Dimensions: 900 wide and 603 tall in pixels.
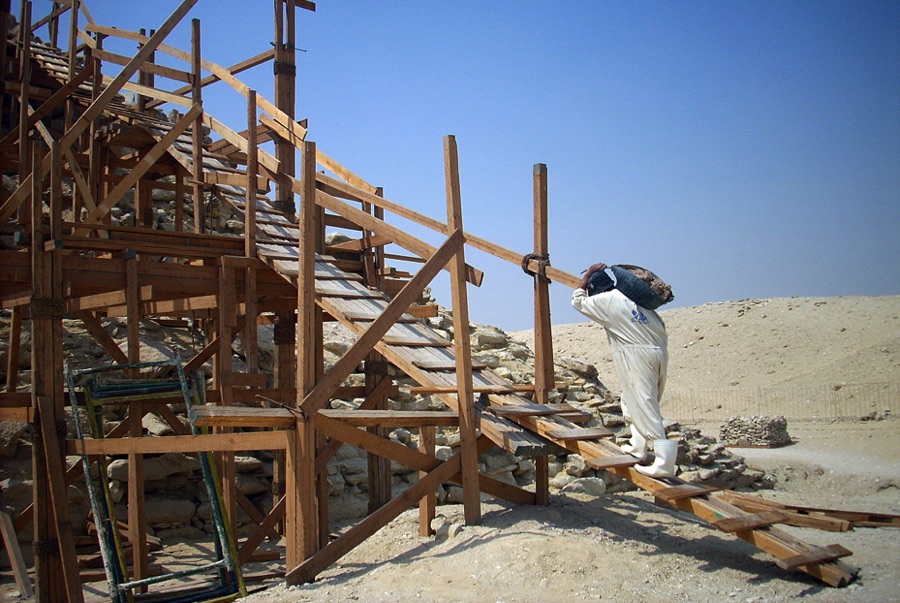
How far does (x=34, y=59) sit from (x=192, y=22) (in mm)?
6511

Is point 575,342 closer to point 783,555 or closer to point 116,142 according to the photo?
point 116,142

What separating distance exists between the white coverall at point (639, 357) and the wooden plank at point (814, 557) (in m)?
1.22

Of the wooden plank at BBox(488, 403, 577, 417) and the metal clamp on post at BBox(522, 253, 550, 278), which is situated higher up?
the metal clamp on post at BBox(522, 253, 550, 278)

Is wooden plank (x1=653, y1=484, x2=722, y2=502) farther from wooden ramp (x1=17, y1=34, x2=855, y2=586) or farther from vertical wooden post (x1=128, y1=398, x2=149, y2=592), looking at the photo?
vertical wooden post (x1=128, y1=398, x2=149, y2=592)

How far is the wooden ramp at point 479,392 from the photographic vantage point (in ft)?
18.3

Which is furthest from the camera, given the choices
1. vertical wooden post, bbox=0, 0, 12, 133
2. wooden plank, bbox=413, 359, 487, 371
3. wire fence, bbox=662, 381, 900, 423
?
wire fence, bbox=662, 381, 900, 423

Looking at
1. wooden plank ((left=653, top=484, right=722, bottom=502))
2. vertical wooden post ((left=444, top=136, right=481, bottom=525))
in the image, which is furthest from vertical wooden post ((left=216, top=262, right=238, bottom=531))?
wooden plank ((left=653, top=484, right=722, bottom=502))

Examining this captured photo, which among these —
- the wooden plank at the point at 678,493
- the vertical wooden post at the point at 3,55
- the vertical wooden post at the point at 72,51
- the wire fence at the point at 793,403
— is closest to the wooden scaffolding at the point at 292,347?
the wooden plank at the point at 678,493

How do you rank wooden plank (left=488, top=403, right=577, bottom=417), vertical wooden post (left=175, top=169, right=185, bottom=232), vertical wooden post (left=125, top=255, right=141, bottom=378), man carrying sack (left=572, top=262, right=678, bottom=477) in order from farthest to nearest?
vertical wooden post (left=175, top=169, right=185, bottom=232), vertical wooden post (left=125, top=255, right=141, bottom=378), wooden plank (left=488, top=403, right=577, bottom=417), man carrying sack (left=572, top=262, right=678, bottom=477)

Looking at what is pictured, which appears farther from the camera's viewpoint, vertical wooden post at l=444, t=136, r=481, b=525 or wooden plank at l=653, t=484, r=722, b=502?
vertical wooden post at l=444, t=136, r=481, b=525

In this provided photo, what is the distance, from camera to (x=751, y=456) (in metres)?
16.3

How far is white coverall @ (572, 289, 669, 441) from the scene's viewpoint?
20.3 ft

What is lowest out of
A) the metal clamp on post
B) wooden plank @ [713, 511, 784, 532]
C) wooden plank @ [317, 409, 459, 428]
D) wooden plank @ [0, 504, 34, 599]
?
wooden plank @ [0, 504, 34, 599]

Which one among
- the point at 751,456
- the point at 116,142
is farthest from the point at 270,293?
the point at 751,456
